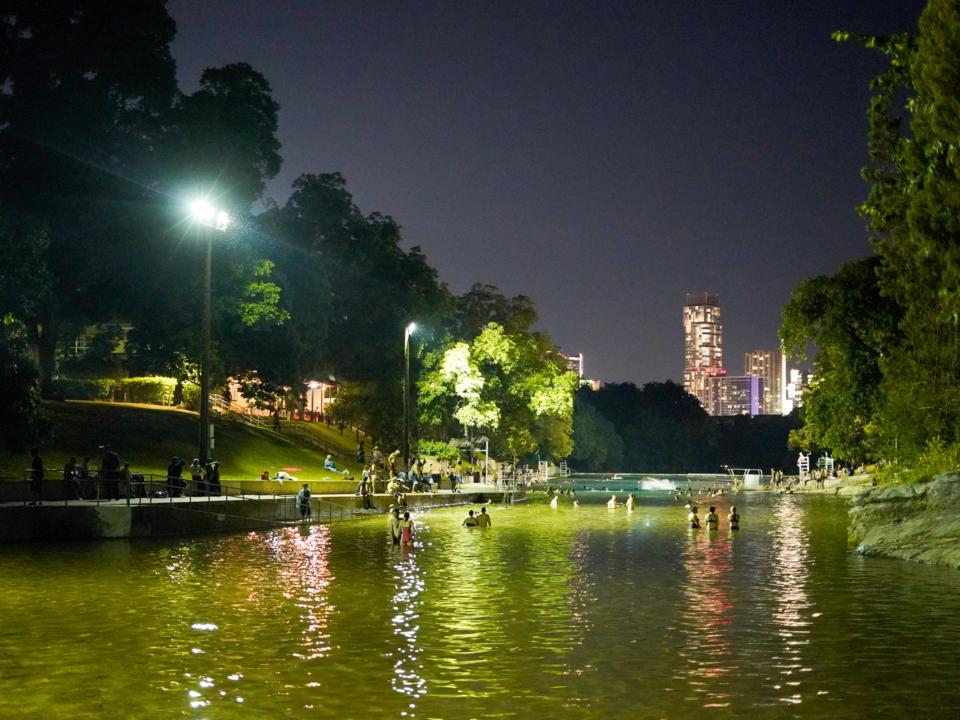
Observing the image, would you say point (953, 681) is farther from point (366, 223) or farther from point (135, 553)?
point (366, 223)

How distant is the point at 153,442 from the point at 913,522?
1380 inches

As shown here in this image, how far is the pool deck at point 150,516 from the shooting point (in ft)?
106

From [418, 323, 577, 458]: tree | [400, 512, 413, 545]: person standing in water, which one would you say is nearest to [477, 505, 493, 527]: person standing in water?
[400, 512, 413, 545]: person standing in water

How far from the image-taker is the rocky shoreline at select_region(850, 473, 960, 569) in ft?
97.0

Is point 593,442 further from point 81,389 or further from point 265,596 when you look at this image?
point 265,596

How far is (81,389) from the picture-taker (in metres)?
61.9

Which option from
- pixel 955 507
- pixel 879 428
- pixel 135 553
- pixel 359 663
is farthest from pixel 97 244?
pixel 359 663

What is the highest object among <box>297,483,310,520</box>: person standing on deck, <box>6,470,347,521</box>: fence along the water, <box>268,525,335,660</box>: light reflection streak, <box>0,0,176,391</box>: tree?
<box>0,0,176,391</box>: tree

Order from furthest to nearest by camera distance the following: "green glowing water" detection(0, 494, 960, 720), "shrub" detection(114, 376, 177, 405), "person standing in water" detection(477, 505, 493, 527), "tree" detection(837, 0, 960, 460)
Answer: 1. "shrub" detection(114, 376, 177, 405)
2. "person standing in water" detection(477, 505, 493, 527)
3. "tree" detection(837, 0, 960, 460)
4. "green glowing water" detection(0, 494, 960, 720)

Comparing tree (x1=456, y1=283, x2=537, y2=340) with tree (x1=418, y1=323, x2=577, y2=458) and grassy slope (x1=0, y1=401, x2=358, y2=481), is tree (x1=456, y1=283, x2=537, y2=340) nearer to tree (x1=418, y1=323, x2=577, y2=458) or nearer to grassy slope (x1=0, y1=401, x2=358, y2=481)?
tree (x1=418, y1=323, x2=577, y2=458)

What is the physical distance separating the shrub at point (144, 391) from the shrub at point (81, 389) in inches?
49.0

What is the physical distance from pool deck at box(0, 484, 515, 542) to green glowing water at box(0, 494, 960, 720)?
1.20 metres

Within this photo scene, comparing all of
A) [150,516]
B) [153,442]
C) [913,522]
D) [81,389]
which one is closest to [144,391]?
[81,389]

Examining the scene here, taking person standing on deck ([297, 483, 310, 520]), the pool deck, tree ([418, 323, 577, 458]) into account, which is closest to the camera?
the pool deck
